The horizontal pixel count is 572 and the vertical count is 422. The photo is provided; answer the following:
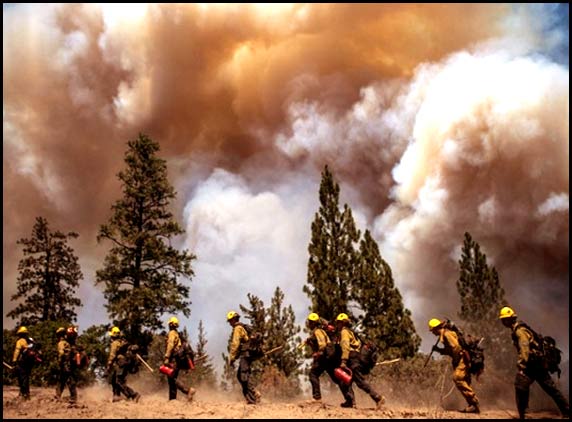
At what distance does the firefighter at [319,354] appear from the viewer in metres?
12.3

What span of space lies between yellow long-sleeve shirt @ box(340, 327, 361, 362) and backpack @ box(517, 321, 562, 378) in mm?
3653

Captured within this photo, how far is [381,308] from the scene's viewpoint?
2809 cm

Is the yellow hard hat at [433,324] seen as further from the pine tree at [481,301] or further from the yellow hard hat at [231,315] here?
the pine tree at [481,301]

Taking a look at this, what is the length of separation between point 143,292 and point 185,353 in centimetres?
1146

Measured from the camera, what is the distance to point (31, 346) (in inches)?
557

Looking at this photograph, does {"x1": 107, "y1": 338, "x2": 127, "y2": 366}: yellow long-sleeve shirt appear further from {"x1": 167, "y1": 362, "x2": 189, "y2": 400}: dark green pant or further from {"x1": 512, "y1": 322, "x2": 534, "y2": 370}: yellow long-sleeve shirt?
{"x1": 512, "y1": 322, "x2": 534, "y2": 370}: yellow long-sleeve shirt

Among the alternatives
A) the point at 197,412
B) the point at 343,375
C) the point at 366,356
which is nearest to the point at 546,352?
the point at 366,356

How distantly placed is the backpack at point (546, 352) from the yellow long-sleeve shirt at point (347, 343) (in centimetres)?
365

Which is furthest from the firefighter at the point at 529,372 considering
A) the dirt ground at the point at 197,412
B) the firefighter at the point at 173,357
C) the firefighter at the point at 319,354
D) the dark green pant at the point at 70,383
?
the dark green pant at the point at 70,383

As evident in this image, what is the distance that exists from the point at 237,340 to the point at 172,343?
1864 millimetres

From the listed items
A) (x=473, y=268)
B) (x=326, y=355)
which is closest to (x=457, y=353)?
(x=326, y=355)

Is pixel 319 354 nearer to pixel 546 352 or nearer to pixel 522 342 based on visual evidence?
pixel 522 342

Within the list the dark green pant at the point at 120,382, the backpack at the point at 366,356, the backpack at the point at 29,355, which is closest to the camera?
the backpack at the point at 366,356

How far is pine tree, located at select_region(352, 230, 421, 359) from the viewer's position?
89.2 feet
